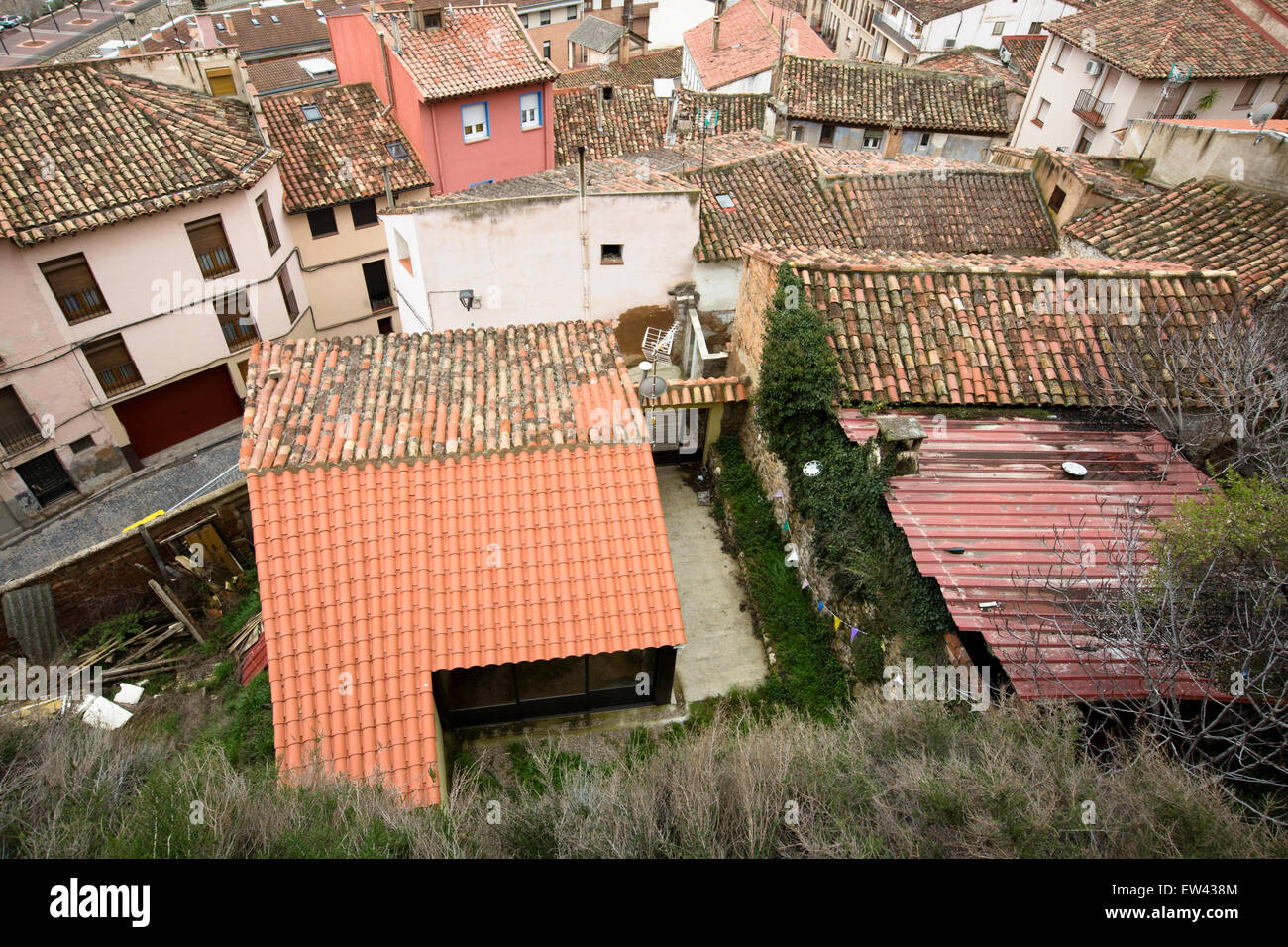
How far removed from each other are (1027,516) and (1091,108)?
28.2 metres

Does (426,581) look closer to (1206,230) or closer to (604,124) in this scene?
(1206,230)

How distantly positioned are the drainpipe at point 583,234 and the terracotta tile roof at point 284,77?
33.9 meters

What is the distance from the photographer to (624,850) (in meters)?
6.06

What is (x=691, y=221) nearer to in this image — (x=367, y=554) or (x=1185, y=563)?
(x=367, y=554)

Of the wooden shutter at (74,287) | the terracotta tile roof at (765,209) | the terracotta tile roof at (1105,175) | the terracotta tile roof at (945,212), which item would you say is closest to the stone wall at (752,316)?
the terracotta tile roof at (765,209)

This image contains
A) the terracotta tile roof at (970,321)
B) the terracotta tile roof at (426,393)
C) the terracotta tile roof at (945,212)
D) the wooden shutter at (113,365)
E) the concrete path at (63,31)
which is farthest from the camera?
the concrete path at (63,31)

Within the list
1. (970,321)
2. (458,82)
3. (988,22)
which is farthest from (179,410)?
(988,22)

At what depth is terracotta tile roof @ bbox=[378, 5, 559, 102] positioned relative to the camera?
23.2 meters

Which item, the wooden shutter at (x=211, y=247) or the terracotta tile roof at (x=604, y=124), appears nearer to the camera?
the wooden shutter at (x=211, y=247)

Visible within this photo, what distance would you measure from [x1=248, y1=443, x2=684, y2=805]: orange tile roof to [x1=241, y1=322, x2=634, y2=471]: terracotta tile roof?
39 cm

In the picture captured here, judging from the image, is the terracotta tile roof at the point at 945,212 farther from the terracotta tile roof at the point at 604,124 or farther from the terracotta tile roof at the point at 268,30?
the terracotta tile roof at the point at 268,30

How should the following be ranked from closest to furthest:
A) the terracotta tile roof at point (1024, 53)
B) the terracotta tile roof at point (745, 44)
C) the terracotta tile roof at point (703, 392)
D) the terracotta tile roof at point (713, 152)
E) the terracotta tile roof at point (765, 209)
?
the terracotta tile roof at point (703, 392) < the terracotta tile roof at point (765, 209) < the terracotta tile roof at point (713, 152) < the terracotta tile roof at point (745, 44) < the terracotta tile roof at point (1024, 53)

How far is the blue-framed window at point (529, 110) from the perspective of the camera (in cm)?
2519

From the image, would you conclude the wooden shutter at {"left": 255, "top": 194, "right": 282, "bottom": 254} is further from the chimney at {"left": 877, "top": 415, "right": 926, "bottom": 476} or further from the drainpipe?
the chimney at {"left": 877, "top": 415, "right": 926, "bottom": 476}
